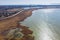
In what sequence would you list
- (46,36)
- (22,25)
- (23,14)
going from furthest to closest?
(23,14) → (22,25) → (46,36)

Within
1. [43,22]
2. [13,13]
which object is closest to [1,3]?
[13,13]

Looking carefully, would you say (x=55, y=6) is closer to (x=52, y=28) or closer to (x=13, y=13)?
(x=52, y=28)

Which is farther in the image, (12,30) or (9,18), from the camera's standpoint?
(9,18)

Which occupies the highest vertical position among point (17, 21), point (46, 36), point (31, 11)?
point (31, 11)

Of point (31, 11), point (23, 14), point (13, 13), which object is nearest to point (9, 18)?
point (13, 13)

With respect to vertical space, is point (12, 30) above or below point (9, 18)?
below

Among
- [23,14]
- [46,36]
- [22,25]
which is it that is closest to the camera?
[46,36]
